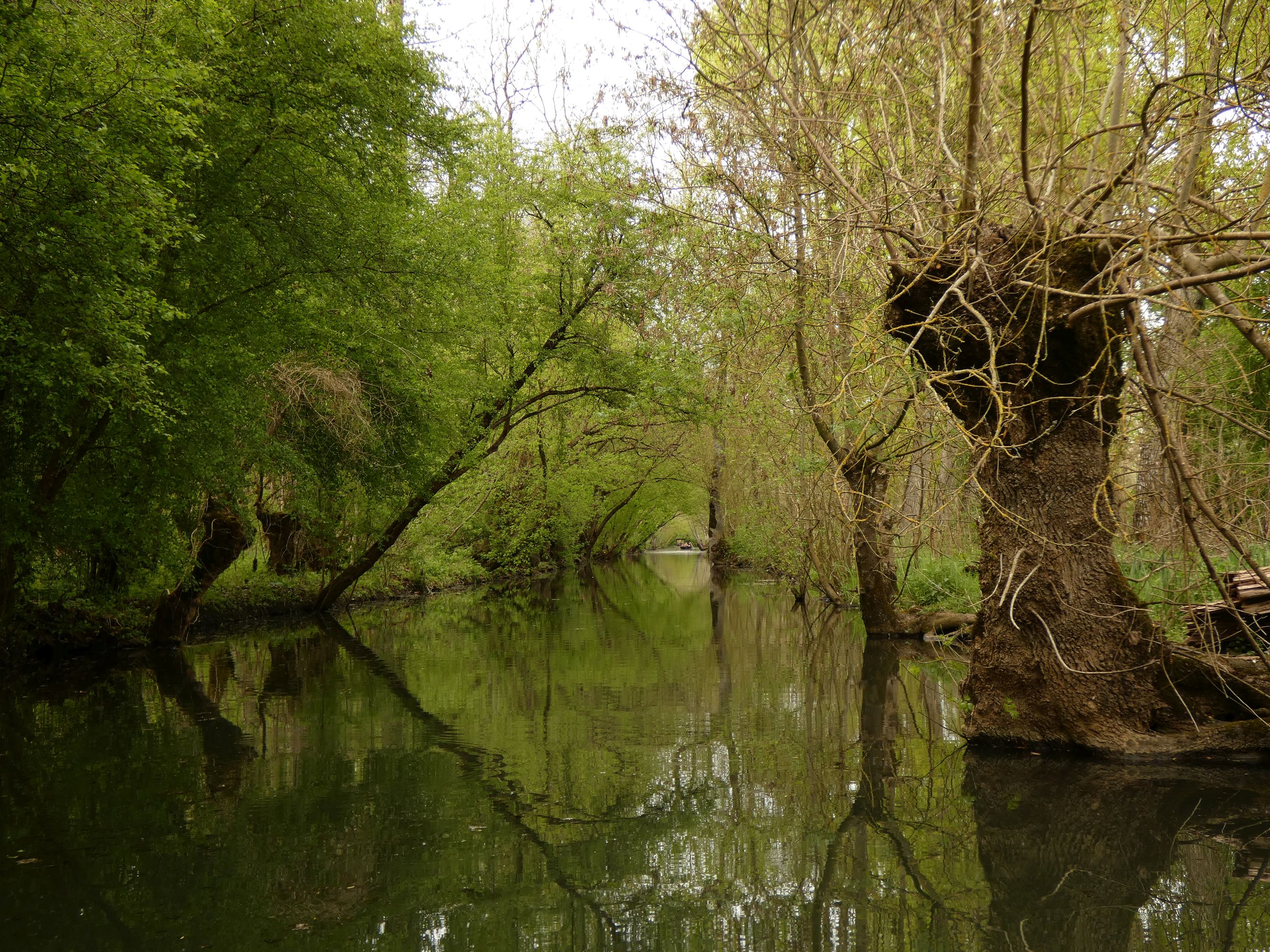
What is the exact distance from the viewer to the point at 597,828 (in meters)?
5.15

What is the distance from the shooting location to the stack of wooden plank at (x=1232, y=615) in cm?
608

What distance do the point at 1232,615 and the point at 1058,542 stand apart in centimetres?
116

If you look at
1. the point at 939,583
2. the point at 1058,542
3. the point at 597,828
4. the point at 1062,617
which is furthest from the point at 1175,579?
the point at 939,583

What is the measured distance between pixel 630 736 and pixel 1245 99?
5845 mm

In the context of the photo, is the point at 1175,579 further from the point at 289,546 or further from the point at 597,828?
the point at 289,546

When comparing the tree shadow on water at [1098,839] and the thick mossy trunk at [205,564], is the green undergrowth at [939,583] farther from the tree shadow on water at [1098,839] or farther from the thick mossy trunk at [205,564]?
the thick mossy trunk at [205,564]

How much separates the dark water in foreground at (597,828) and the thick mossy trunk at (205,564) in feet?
13.7

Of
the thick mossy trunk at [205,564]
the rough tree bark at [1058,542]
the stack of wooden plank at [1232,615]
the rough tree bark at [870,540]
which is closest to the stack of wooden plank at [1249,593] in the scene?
the stack of wooden plank at [1232,615]

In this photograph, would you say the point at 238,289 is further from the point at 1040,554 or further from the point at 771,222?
the point at 1040,554

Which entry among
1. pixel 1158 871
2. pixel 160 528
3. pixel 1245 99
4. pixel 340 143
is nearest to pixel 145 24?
pixel 340 143

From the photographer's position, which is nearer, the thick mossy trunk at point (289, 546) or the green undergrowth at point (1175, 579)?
the green undergrowth at point (1175, 579)

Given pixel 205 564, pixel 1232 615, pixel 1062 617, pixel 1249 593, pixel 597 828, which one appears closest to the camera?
pixel 597 828

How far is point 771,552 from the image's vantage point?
21.8 meters

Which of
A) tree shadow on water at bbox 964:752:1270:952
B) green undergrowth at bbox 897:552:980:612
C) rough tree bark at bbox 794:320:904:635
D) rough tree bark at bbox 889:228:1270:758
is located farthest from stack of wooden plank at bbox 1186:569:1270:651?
green undergrowth at bbox 897:552:980:612
